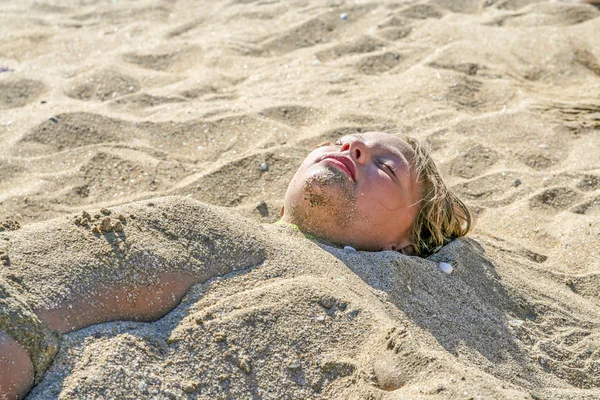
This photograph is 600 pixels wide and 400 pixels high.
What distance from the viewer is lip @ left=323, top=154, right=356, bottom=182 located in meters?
3.08

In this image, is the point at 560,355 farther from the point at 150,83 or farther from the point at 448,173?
the point at 150,83

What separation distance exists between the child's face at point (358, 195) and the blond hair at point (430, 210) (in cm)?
4

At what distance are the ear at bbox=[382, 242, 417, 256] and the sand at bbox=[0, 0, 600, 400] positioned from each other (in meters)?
0.16

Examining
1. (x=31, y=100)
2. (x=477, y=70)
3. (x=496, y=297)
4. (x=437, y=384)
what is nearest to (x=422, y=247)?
(x=496, y=297)

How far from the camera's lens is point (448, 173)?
416 cm

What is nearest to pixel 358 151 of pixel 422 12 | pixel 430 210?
pixel 430 210

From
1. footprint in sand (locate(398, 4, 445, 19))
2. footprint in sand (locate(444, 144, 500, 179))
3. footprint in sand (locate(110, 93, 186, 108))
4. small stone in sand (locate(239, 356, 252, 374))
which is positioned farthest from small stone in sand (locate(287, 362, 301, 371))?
footprint in sand (locate(398, 4, 445, 19))

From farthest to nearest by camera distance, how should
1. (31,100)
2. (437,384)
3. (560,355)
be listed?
(31,100)
(560,355)
(437,384)

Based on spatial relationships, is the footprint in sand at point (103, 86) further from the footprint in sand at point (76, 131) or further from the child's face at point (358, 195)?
the child's face at point (358, 195)

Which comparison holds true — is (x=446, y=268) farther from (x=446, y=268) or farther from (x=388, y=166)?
(x=388, y=166)

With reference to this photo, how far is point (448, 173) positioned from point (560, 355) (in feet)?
4.96

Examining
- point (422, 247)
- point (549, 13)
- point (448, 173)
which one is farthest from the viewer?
point (549, 13)

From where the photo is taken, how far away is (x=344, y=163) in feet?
10.2

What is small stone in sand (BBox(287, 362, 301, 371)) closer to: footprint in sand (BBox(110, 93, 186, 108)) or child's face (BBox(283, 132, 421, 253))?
child's face (BBox(283, 132, 421, 253))
